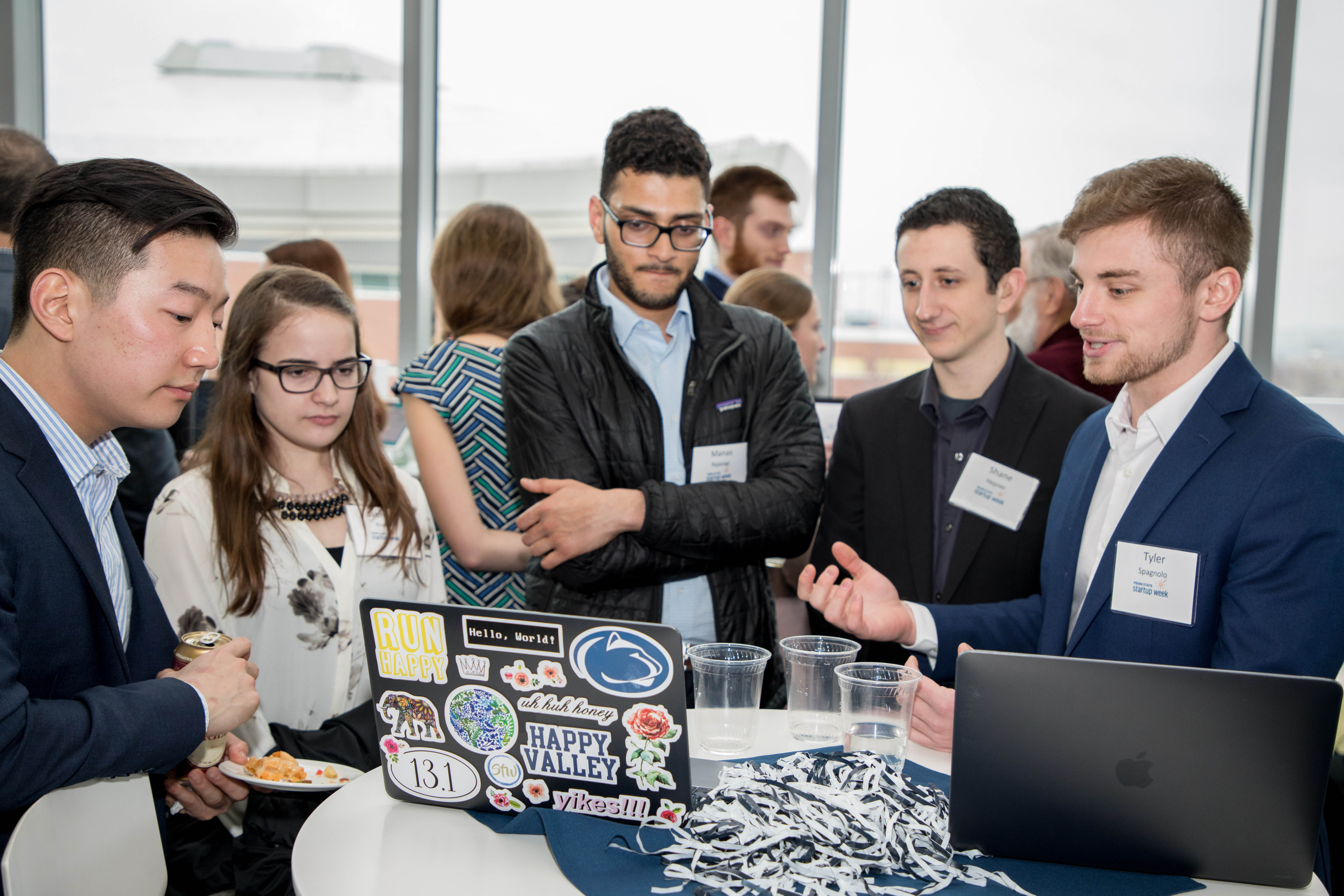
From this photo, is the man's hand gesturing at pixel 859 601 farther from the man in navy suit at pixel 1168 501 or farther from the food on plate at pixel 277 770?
the food on plate at pixel 277 770

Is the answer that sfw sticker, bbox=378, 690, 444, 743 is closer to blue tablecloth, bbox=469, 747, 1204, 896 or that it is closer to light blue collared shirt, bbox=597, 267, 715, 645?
blue tablecloth, bbox=469, 747, 1204, 896

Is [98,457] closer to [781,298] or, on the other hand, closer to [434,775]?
[434,775]

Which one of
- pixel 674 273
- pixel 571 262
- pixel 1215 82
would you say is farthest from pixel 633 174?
pixel 1215 82

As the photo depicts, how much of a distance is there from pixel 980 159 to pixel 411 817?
434 centimetres

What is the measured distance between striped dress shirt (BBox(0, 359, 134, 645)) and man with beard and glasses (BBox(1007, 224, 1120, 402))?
2462 millimetres

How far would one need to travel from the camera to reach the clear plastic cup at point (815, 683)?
1.44m

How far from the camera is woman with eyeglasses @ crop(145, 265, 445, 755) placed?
6.57 ft

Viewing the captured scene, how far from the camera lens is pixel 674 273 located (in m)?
2.20

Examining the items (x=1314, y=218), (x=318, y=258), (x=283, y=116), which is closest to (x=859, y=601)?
(x=318, y=258)

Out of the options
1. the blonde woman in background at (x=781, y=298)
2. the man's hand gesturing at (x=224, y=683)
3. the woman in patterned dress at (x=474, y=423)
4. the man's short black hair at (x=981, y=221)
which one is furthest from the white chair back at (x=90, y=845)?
the blonde woman in background at (x=781, y=298)

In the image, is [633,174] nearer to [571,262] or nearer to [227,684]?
[227,684]

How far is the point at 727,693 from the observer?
1.43 m

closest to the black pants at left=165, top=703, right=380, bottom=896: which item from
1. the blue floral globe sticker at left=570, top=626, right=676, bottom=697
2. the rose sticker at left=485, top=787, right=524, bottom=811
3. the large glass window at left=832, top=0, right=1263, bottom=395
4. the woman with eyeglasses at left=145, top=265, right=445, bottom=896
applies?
the woman with eyeglasses at left=145, top=265, right=445, bottom=896

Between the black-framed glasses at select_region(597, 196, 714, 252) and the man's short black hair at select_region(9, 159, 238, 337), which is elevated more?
the black-framed glasses at select_region(597, 196, 714, 252)
